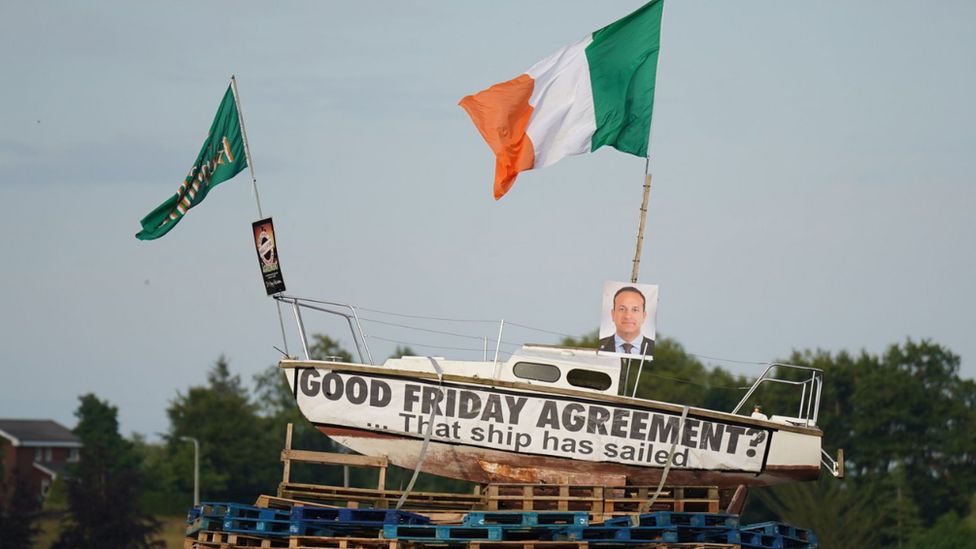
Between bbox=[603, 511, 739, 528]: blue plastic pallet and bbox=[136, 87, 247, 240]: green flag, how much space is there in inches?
407

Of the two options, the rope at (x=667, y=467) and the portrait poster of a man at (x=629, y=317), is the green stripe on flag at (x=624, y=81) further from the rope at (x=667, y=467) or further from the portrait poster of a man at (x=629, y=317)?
the rope at (x=667, y=467)

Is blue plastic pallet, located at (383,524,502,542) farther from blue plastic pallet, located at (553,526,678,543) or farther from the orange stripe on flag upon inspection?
the orange stripe on flag

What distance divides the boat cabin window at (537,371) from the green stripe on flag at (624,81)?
4.32 metres

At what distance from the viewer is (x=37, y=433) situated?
11406cm

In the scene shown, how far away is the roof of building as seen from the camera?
110062 millimetres

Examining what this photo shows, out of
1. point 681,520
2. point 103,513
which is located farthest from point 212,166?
point 103,513

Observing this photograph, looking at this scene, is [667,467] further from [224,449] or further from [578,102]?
[224,449]

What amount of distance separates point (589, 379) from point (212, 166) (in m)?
8.49

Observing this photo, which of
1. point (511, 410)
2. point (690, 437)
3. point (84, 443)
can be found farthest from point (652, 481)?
point (84, 443)

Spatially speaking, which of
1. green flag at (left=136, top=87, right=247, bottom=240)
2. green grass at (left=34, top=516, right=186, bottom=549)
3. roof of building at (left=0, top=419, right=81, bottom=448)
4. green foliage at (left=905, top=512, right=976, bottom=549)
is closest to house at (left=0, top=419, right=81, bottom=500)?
roof of building at (left=0, top=419, right=81, bottom=448)

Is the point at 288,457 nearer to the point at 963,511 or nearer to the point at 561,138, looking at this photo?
the point at 561,138

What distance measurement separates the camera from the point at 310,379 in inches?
1093

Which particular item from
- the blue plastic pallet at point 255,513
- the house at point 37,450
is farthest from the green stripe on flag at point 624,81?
the house at point 37,450

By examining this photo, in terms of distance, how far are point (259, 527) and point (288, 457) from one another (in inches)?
86.3
